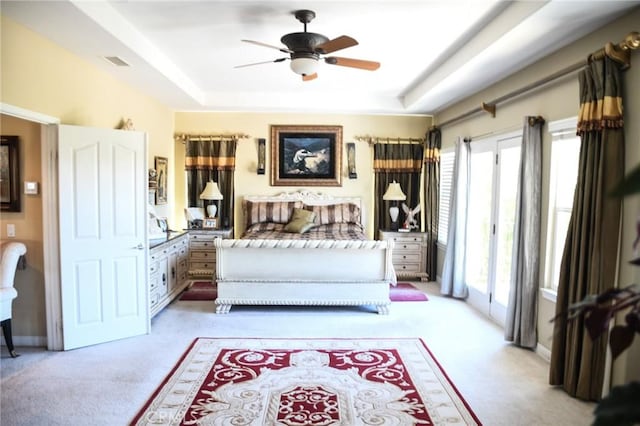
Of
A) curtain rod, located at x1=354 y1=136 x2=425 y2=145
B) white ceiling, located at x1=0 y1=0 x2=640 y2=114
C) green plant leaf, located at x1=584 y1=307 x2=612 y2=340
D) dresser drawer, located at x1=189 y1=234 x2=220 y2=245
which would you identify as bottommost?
dresser drawer, located at x1=189 y1=234 x2=220 y2=245

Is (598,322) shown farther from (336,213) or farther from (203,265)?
(203,265)

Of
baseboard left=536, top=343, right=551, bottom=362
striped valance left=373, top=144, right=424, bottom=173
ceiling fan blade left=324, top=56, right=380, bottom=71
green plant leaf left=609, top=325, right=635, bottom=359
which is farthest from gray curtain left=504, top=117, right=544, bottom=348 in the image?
striped valance left=373, top=144, right=424, bottom=173

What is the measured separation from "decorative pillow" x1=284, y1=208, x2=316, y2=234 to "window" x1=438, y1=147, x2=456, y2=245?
6.58ft

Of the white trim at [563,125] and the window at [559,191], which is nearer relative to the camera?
the white trim at [563,125]

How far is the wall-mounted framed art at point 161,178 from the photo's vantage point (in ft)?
20.0

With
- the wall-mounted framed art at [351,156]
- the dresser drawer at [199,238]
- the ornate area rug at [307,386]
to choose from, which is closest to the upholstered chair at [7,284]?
the ornate area rug at [307,386]

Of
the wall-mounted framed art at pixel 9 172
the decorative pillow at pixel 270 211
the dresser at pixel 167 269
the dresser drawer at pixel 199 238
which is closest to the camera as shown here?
the wall-mounted framed art at pixel 9 172

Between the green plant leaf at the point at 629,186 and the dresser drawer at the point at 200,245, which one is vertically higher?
the green plant leaf at the point at 629,186

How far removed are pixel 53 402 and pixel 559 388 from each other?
12.2ft

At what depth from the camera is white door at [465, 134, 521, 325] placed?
15.1ft

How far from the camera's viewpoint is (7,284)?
3578 millimetres

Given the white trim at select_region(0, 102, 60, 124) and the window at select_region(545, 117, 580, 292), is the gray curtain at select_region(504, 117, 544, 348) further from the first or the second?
the white trim at select_region(0, 102, 60, 124)

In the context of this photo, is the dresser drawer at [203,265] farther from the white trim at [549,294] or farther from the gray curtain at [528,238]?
the white trim at [549,294]

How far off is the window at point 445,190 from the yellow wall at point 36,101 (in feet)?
15.0
